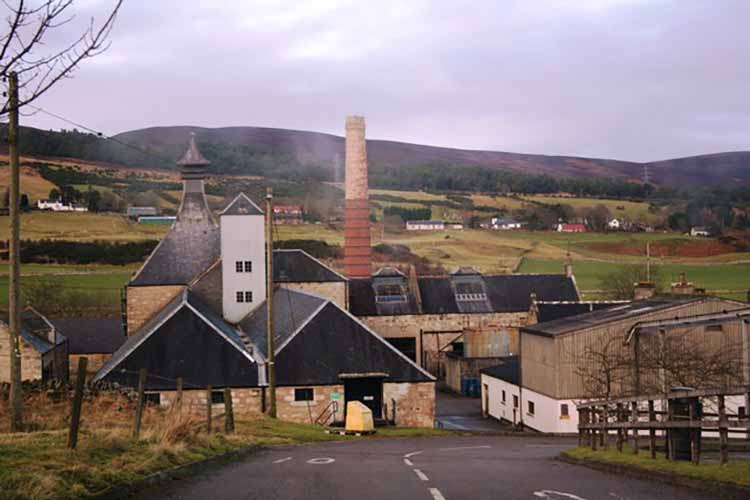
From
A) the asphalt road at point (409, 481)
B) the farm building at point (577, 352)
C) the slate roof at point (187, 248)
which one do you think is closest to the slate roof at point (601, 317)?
the farm building at point (577, 352)

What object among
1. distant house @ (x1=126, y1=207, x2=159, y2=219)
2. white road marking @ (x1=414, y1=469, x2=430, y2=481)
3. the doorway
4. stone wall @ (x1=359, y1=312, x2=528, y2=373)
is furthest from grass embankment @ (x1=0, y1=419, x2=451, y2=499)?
distant house @ (x1=126, y1=207, x2=159, y2=219)

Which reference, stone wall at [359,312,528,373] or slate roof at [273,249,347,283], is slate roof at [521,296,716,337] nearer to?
slate roof at [273,249,347,283]

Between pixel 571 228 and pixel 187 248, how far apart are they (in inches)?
3032

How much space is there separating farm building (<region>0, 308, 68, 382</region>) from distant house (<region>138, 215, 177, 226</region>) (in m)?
49.7

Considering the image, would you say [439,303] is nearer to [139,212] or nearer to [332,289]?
[332,289]

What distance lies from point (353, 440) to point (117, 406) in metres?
7.39

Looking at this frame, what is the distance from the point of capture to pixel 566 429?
1572 inches

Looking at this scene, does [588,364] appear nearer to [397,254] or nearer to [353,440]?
[353,440]

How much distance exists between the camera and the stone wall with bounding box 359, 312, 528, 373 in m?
68.6

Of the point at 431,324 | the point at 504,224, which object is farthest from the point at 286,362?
the point at 504,224

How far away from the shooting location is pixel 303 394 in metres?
39.8

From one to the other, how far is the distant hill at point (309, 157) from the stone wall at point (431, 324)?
5725 cm

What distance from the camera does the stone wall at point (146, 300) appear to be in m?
56.0

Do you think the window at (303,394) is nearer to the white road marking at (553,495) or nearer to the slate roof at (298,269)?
the slate roof at (298,269)
